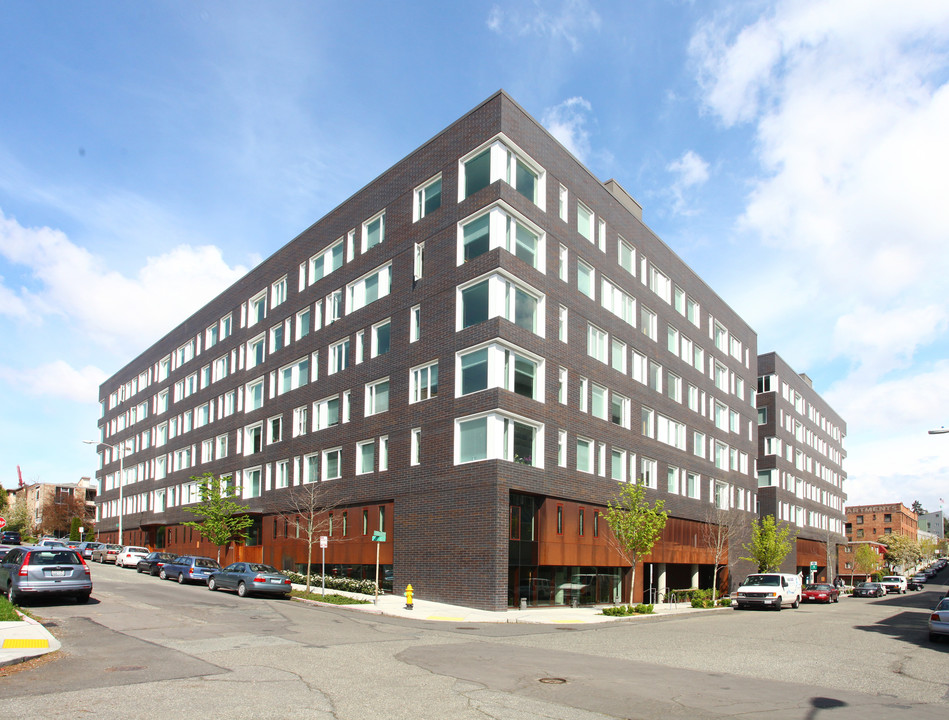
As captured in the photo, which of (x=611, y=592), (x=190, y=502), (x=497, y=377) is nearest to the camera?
(x=497, y=377)

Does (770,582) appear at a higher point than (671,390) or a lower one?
lower

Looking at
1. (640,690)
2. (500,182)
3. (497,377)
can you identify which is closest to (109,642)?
(640,690)

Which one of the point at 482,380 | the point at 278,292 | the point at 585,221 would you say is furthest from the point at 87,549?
the point at 585,221

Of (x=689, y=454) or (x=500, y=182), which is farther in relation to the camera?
(x=689, y=454)

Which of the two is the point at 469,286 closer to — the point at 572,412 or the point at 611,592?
the point at 572,412

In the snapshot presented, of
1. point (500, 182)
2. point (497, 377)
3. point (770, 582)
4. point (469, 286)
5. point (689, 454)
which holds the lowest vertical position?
point (770, 582)

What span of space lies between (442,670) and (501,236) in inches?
860

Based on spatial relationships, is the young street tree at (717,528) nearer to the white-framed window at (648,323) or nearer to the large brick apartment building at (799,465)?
the white-framed window at (648,323)

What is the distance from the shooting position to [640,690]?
509 inches

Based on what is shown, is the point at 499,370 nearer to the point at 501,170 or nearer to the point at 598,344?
the point at 501,170

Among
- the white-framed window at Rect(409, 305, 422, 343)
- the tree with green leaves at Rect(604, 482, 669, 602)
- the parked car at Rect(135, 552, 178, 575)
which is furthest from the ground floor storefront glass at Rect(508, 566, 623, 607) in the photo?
the parked car at Rect(135, 552, 178, 575)

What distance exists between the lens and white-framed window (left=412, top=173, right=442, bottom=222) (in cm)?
3672

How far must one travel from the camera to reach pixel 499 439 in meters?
31.4

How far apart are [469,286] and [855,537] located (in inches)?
5645
